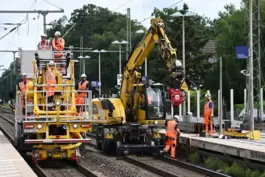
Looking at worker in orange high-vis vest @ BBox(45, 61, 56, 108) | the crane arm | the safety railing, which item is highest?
the crane arm

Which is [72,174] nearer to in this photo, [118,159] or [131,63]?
[118,159]

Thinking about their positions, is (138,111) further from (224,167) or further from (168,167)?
(224,167)

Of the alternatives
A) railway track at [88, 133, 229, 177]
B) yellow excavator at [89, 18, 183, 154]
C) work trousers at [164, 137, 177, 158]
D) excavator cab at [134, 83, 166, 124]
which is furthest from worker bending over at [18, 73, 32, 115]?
work trousers at [164, 137, 177, 158]

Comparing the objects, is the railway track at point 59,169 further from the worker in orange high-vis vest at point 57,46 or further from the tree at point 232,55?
the tree at point 232,55

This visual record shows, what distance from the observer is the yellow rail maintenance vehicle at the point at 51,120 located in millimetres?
19031

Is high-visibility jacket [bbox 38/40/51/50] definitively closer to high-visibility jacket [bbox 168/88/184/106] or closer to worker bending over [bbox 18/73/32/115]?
worker bending over [bbox 18/73/32/115]

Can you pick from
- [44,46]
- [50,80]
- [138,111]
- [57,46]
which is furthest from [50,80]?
[138,111]

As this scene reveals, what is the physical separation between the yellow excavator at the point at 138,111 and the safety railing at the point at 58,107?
12.2ft

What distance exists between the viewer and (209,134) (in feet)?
86.3

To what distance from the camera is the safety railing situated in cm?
1927

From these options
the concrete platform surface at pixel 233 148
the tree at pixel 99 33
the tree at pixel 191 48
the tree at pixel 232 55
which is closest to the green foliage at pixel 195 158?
the concrete platform surface at pixel 233 148

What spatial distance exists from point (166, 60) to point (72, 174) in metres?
6.17

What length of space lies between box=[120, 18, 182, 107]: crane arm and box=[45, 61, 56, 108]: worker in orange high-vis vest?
412cm

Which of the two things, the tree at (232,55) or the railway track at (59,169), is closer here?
the railway track at (59,169)
